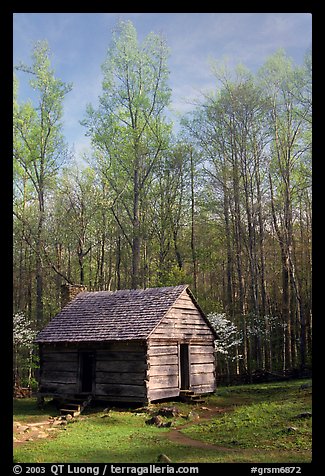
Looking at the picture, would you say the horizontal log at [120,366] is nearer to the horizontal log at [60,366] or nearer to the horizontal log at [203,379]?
the horizontal log at [60,366]

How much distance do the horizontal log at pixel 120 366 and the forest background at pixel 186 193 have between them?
30.8 ft

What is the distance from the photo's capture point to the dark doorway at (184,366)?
66.1 feet

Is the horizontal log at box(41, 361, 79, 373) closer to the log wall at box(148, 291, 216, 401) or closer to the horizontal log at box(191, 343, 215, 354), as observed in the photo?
the log wall at box(148, 291, 216, 401)

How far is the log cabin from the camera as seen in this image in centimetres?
1803

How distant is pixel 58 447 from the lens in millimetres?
11656

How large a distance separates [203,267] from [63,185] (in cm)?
1116

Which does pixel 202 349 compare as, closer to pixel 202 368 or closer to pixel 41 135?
pixel 202 368

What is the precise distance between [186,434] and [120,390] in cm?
542

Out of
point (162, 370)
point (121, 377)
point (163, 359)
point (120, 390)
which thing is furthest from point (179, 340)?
point (120, 390)

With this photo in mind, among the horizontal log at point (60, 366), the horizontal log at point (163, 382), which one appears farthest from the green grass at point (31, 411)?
the horizontal log at point (163, 382)

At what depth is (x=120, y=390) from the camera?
18156 mm
